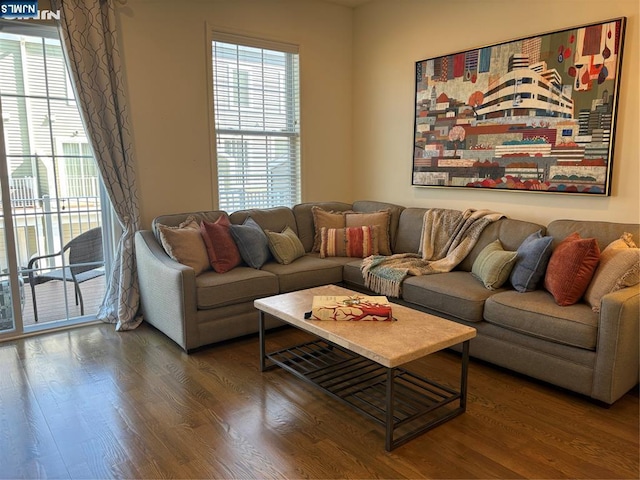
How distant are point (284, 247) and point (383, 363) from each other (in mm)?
1948

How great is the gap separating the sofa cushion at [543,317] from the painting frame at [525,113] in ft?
3.16

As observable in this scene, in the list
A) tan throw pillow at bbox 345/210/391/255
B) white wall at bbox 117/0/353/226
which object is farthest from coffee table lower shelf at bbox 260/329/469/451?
white wall at bbox 117/0/353/226

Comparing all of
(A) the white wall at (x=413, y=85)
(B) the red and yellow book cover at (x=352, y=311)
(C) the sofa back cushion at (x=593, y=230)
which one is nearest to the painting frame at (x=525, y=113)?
(A) the white wall at (x=413, y=85)

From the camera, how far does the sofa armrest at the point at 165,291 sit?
3.16 m

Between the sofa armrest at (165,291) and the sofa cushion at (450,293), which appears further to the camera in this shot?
the sofa armrest at (165,291)

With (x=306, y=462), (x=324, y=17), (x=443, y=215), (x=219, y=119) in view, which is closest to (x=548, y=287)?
(x=443, y=215)

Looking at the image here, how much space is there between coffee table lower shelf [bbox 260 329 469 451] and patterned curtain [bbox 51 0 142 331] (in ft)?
4.87

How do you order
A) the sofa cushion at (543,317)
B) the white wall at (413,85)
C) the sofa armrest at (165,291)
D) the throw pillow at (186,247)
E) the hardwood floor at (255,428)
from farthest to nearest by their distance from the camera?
the throw pillow at (186,247), the sofa armrest at (165,291), the white wall at (413,85), the sofa cushion at (543,317), the hardwood floor at (255,428)

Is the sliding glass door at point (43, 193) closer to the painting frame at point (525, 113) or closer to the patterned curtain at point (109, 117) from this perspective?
the patterned curtain at point (109, 117)

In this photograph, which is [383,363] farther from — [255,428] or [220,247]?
[220,247]

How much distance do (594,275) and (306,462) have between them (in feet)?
6.24

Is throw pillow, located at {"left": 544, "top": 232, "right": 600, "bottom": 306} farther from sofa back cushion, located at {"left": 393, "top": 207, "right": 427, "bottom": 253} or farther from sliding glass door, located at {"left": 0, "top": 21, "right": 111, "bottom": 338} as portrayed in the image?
sliding glass door, located at {"left": 0, "top": 21, "right": 111, "bottom": 338}

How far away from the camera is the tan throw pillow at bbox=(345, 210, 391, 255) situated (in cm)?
416

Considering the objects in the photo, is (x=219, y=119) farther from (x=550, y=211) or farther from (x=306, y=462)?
(x=306, y=462)
